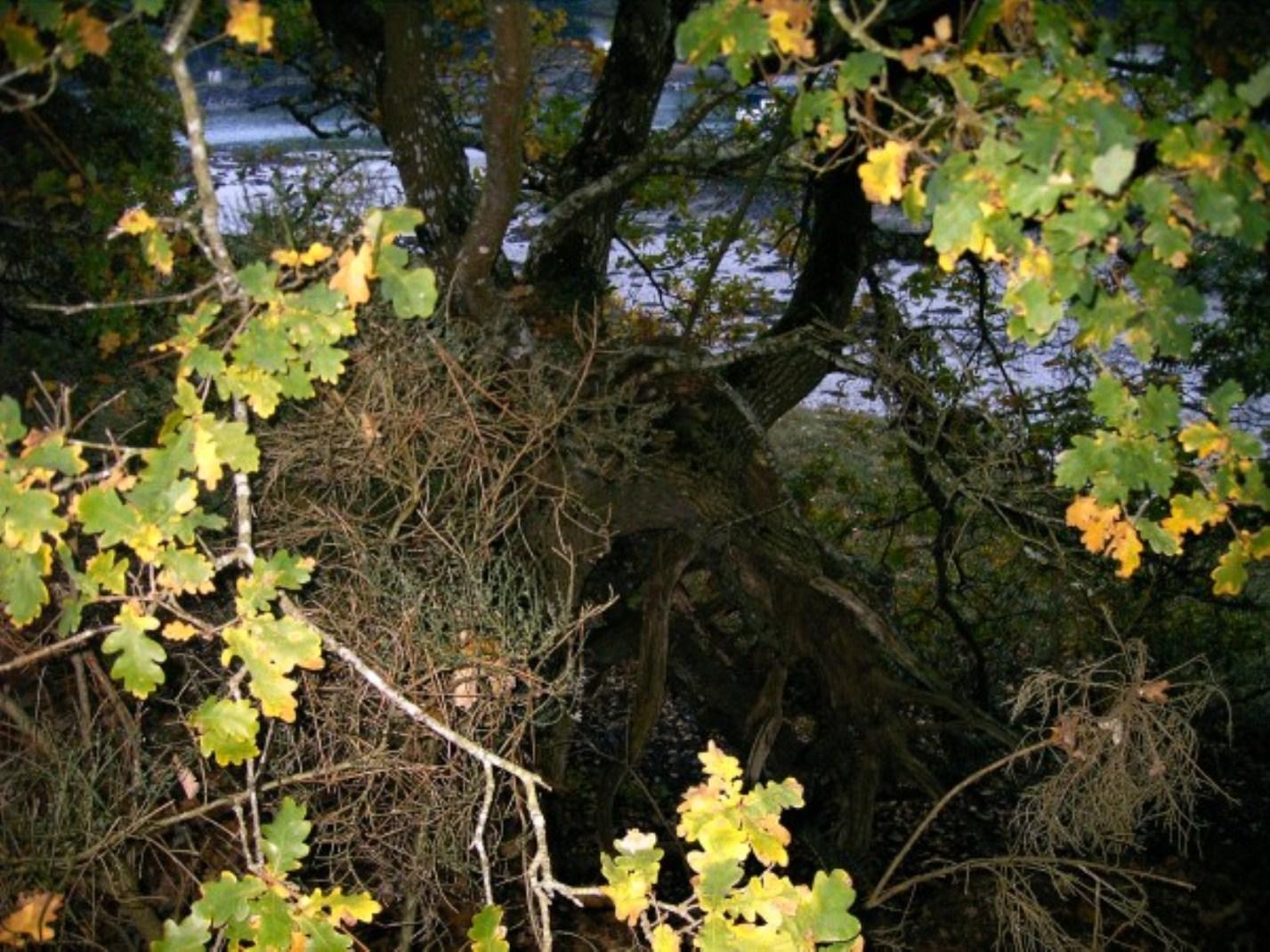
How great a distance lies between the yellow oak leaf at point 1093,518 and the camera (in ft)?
12.1

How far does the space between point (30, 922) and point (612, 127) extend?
16.4 feet

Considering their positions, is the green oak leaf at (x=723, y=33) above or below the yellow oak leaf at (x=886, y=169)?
above

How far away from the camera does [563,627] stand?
16.2ft

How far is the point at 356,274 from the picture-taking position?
318 cm

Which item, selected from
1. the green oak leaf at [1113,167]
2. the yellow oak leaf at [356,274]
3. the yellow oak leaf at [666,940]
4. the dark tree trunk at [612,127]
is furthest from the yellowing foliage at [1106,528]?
the dark tree trunk at [612,127]

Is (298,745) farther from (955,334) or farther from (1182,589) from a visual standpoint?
(955,334)

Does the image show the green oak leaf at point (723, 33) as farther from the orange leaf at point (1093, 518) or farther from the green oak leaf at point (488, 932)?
the green oak leaf at point (488, 932)

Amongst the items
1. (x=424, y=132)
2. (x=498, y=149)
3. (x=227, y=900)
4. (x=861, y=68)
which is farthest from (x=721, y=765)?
(x=424, y=132)

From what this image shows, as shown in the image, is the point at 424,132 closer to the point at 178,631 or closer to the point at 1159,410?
the point at 178,631

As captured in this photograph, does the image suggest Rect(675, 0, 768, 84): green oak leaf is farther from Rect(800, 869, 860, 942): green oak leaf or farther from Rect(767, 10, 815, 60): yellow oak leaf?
Rect(800, 869, 860, 942): green oak leaf

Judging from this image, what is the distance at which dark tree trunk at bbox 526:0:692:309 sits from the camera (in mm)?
6629

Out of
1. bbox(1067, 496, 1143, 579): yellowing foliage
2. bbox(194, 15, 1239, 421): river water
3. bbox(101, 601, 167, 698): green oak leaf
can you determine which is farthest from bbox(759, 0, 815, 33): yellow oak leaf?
bbox(194, 15, 1239, 421): river water

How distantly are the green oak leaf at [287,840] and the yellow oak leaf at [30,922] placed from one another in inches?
36.0

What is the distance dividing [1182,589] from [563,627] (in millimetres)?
4255
